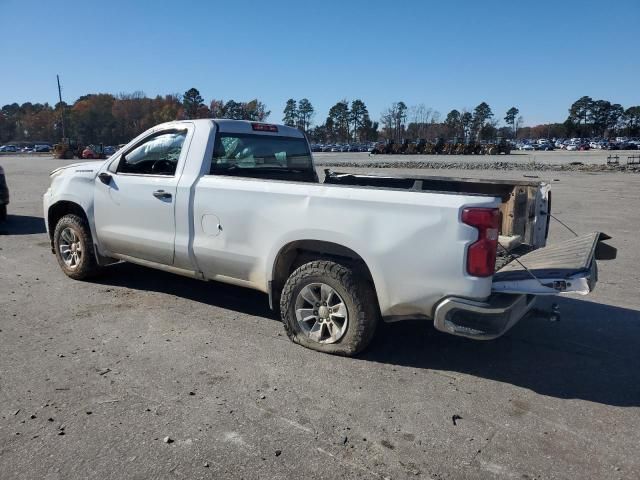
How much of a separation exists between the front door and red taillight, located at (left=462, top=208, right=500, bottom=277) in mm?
2903

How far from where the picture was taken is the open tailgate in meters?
3.54

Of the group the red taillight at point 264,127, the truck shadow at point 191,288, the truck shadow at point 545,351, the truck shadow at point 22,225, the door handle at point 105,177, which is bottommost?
the truck shadow at point 22,225

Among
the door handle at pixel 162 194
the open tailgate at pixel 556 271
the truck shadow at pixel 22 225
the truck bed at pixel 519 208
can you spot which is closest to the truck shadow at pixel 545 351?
the open tailgate at pixel 556 271

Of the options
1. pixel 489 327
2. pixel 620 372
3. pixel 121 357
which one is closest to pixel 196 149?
pixel 121 357

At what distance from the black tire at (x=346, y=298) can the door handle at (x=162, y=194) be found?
159 centimetres

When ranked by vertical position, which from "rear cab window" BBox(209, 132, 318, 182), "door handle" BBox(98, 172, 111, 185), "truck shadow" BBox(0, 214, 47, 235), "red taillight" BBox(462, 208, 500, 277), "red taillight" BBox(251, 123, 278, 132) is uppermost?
"red taillight" BBox(251, 123, 278, 132)

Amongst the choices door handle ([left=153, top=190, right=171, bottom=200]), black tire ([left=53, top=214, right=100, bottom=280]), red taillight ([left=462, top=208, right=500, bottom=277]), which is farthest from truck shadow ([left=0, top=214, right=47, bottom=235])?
red taillight ([left=462, top=208, right=500, bottom=277])

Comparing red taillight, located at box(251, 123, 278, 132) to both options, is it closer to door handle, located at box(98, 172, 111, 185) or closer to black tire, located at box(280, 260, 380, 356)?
door handle, located at box(98, 172, 111, 185)

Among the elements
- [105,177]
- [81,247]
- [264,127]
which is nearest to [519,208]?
[264,127]

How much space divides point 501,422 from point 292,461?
138 centimetres

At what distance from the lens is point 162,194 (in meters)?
5.21

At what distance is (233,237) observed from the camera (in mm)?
4723

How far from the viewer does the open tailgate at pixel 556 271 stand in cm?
354

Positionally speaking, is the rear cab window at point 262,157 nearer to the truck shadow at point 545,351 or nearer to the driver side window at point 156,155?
the driver side window at point 156,155
